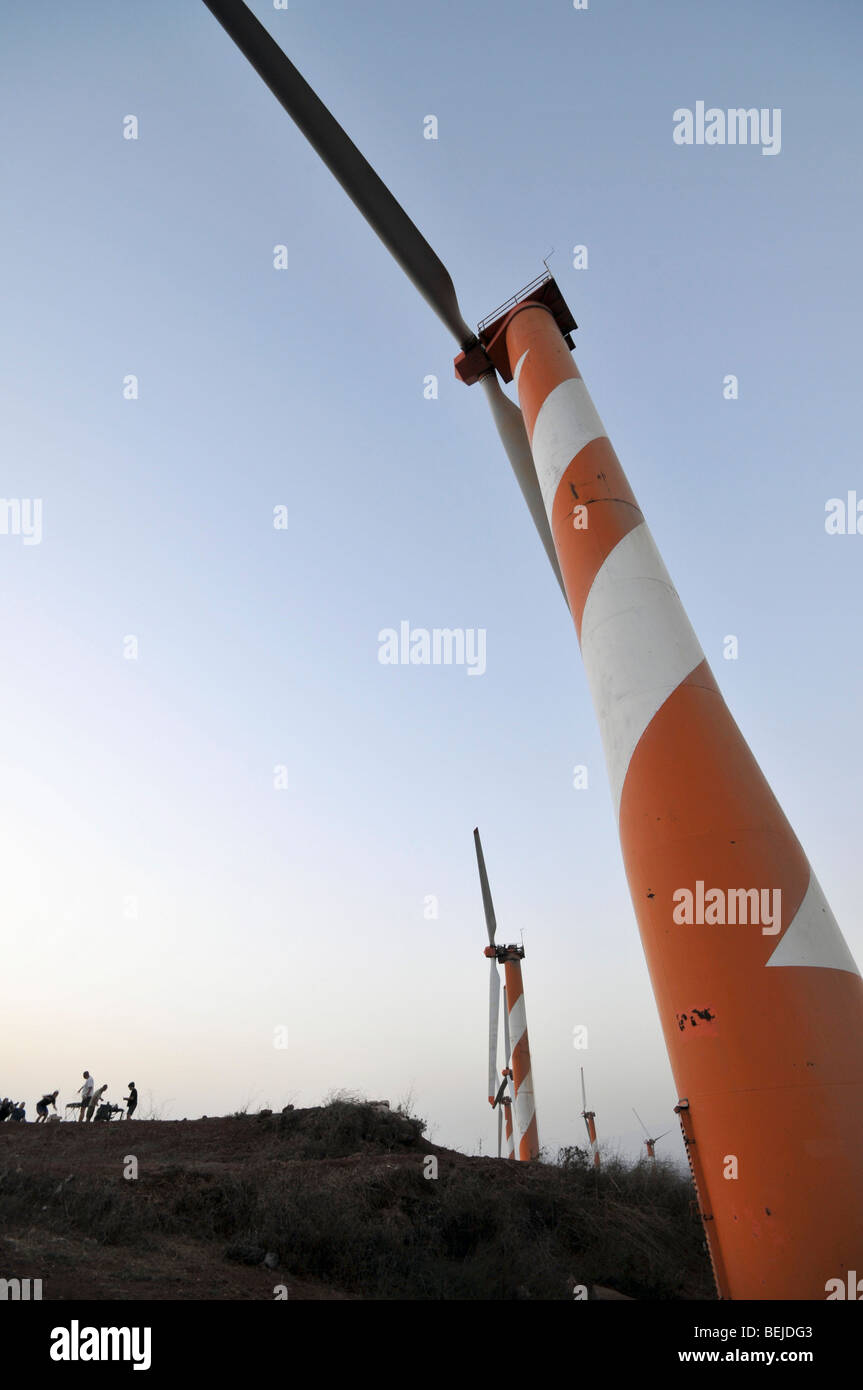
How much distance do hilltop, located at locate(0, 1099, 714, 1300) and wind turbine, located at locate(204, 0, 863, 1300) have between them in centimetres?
355

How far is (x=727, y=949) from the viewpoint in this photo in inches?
159

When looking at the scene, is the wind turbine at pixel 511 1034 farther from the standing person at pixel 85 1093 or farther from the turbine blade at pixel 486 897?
the standing person at pixel 85 1093

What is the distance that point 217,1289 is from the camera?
571cm

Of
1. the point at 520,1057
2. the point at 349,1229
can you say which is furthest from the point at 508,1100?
the point at 349,1229

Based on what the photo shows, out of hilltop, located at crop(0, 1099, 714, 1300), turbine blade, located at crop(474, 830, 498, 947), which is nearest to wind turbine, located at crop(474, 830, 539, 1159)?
turbine blade, located at crop(474, 830, 498, 947)

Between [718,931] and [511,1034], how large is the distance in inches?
860

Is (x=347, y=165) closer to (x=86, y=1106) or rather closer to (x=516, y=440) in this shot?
(x=516, y=440)

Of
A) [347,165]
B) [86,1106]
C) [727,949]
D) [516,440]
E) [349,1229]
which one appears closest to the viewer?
[727,949]

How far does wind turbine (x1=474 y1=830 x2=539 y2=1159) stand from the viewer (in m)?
20.3

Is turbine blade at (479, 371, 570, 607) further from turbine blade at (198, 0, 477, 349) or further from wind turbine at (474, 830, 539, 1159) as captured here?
wind turbine at (474, 830, 539, 1159)

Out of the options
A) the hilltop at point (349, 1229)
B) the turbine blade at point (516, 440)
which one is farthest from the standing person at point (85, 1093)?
the turbine blade at point (516, 440)

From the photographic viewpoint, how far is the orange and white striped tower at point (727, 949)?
11.8 ft

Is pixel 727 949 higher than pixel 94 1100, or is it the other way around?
pixel 727 949
